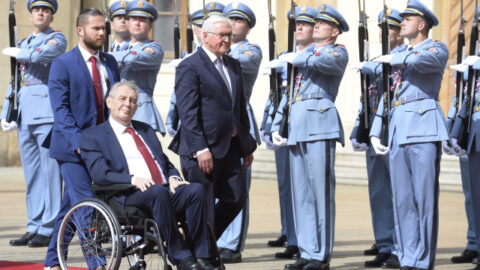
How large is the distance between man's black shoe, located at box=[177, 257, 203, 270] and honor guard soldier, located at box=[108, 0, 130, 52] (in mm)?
2797

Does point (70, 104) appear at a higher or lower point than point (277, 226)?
higher

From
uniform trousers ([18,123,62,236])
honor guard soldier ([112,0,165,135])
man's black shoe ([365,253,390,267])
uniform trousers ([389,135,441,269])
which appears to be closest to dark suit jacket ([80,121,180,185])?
uniform trousers ([389,135,441,269])

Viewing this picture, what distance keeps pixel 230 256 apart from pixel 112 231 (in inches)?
74.1

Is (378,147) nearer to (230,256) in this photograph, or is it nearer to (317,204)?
(317,204)

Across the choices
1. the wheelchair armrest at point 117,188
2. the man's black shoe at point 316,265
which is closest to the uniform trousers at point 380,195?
the man's black shoe at point 316,265

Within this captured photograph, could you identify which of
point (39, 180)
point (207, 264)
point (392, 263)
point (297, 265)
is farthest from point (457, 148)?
point (39, 180)

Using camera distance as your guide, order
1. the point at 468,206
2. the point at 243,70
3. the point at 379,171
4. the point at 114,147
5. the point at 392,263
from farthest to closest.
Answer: the point at 468,206 < the point at 243,70 < the point at 379,171 < the point at 392,263 < the point at 114,147

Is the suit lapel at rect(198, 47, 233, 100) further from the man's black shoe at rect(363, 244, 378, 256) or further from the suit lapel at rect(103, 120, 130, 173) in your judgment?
the man's black shoe at rect(363, 244, 378, 256)

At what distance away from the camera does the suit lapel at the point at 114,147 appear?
6.59 metres

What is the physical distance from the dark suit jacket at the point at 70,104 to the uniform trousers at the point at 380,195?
2.11 metres

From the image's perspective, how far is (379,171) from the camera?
26.7 feet

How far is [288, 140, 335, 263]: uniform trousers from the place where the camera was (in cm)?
749

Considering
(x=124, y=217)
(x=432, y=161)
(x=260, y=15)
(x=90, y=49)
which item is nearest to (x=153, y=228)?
(x=124, y=217)

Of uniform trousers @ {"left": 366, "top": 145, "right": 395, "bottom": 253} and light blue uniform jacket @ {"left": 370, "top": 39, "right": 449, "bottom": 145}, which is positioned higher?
light blue uniform jacket @ {"left": 370, "top": 39, "right": 449, "bottom": 145}
